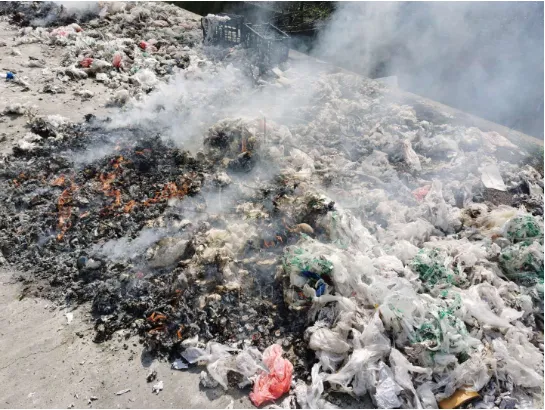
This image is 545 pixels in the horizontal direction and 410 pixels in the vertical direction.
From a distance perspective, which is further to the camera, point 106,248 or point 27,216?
point 27,216

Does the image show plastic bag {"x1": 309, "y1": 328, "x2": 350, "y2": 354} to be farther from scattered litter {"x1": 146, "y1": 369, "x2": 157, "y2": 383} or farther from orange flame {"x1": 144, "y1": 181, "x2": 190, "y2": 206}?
orange flame {"x1": 144, "y1": 181, "x2": 190, "y2": 206}

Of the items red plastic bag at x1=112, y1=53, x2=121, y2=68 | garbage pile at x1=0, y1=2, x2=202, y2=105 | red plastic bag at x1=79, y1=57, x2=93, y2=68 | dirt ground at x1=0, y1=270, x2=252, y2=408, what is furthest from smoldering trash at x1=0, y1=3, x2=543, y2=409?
red plastic bag at x1=79, y1=57, x2=93, y2=68

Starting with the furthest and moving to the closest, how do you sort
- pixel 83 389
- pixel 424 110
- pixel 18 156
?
pixel 424 110
pixel 18 156
pixel 83 389

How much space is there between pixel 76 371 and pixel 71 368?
0.23 feet

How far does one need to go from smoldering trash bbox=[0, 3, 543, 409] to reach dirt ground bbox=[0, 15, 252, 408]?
0.16 meters

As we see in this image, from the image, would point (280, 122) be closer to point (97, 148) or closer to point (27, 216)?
point (97, 148)

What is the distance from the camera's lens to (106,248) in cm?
477

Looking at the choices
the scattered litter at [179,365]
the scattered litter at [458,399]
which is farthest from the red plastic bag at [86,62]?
the scattered litter at [458,399]

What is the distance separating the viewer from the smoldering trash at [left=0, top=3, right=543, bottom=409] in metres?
3.65

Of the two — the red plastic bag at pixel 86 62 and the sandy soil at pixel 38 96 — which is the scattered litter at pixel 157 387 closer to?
the sandy soil at pixel 38 96

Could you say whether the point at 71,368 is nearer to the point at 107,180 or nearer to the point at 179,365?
the point at 179,365

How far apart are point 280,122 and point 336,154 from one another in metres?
1.40

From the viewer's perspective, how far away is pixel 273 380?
357 centimetres

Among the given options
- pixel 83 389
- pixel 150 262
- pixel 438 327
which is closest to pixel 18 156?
pixel 150 262
